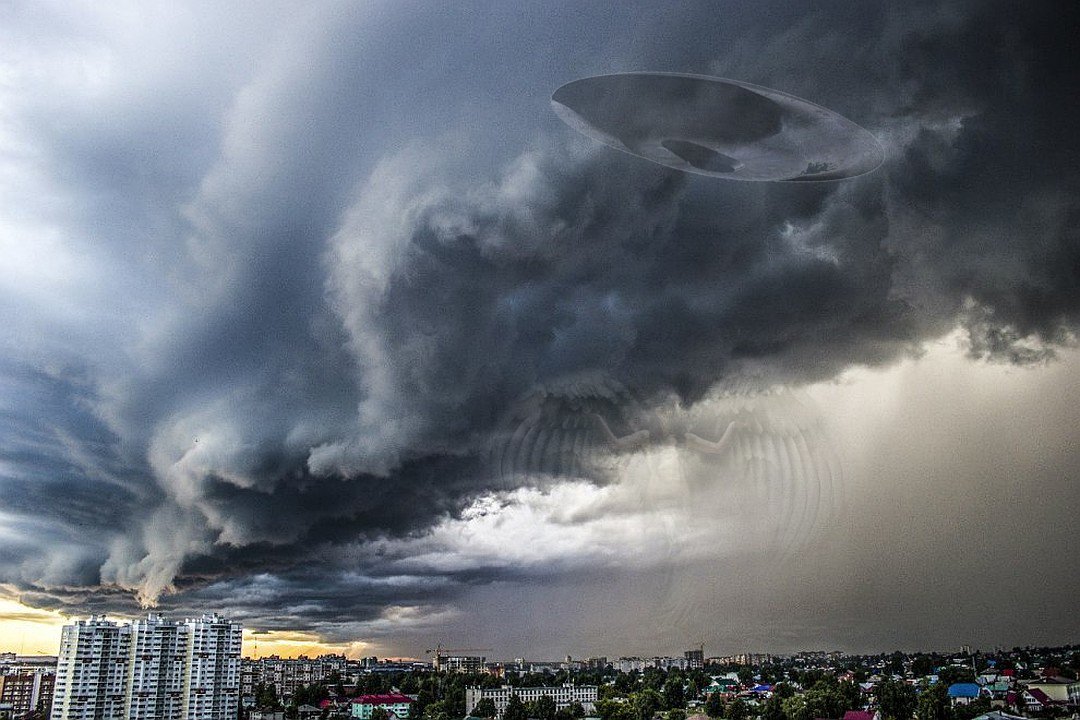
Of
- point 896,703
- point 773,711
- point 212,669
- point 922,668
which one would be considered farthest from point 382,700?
point 922,668

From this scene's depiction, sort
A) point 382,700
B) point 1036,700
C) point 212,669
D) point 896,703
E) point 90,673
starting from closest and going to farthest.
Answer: point 90,673 → point 896,703 → point 1036,700 → point 212,669 → point 382,700

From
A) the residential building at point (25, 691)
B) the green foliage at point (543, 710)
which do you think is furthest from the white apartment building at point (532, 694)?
the residential building at point (25, 691)

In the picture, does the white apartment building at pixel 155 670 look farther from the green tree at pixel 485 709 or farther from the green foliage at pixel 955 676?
the green foliage at pixel 955 676

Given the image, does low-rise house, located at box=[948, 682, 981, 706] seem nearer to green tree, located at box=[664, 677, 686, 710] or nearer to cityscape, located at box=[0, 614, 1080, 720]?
cityscape, located at box=[0, 614, 1080, 720]

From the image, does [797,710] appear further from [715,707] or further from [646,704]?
[646,704]

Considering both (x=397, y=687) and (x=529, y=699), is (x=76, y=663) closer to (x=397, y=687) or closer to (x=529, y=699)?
(x=529, y=699)

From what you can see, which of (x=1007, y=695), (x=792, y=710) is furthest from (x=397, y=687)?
(x=1007, y=695)
